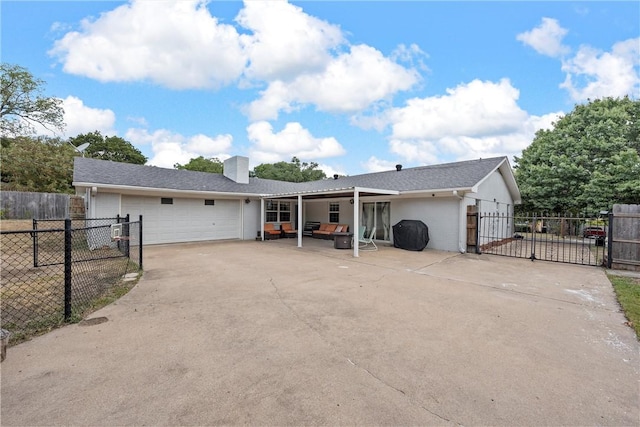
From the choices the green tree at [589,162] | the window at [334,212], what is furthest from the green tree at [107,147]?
the green tree at [589,162]

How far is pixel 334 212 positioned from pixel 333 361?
12799 millimetres

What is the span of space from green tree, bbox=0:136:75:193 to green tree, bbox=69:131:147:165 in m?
9.08

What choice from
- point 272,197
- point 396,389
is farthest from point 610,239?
point 272,197

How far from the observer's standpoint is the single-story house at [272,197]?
35.9ft

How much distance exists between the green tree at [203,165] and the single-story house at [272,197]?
23.5 m

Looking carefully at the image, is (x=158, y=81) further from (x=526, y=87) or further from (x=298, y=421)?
(x=526, y=87)

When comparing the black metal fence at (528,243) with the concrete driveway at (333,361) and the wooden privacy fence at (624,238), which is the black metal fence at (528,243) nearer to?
the wooden privacy fence at (624,238)

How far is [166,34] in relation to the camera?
8.49 metres

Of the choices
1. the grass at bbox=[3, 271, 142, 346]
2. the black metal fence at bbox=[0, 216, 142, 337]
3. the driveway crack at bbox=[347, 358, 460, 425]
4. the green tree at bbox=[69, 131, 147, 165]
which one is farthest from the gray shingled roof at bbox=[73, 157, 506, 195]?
the green tree at bbox=[69, 131, 147, 165]

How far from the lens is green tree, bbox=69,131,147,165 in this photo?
104ft

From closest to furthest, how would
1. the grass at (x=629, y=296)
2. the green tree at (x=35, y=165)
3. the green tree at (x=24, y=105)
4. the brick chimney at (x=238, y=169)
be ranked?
1. the grass at (x=629, y=296)
2. the brick chimney at (x=238, y=169)
3. the green tree at (x=24, y=105)
4. the green tree at (x=35, y=165)

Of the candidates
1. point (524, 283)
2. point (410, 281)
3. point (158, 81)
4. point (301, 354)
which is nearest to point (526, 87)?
point (524, 283)

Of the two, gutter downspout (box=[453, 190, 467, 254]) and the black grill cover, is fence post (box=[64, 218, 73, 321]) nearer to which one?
the black grill cover

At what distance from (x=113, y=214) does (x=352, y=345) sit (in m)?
11.9
